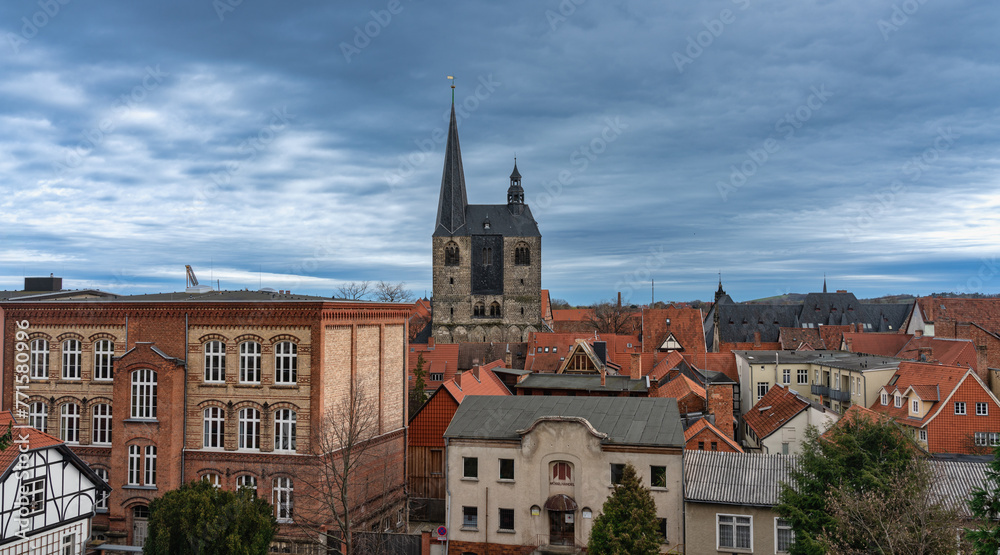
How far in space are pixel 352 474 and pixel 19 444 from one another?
12.8 metres

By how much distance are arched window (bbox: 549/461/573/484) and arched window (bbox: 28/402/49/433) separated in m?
23.5

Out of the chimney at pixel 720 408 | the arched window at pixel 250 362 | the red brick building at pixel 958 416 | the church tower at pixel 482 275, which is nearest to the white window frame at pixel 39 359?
the arched window at pixel 250 362

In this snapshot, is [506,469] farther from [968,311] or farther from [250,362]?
[968,311]

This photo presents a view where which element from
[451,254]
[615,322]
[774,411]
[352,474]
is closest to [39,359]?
[352,474]

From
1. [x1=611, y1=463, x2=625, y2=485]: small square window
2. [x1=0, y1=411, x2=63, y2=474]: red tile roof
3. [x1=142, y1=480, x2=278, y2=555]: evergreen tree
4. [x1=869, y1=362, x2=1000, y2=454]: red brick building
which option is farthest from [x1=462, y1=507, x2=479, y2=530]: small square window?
[x1=869, y1=362, x2=1000, y2=454]: red brick building

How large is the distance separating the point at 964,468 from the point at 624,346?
54595mm

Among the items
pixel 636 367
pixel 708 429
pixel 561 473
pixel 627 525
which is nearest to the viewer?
pixel 627 525

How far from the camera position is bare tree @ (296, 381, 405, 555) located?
2858 centimetres

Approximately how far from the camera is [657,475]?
28.1 meters

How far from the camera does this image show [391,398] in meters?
35.6

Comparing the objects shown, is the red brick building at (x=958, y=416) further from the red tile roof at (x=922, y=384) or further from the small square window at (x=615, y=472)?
the small square window at (x=615, y=472)

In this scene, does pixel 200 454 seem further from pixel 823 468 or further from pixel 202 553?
pixel 823 468

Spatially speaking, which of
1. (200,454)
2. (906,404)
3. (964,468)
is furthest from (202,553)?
(906,404)

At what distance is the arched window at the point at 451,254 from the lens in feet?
317
